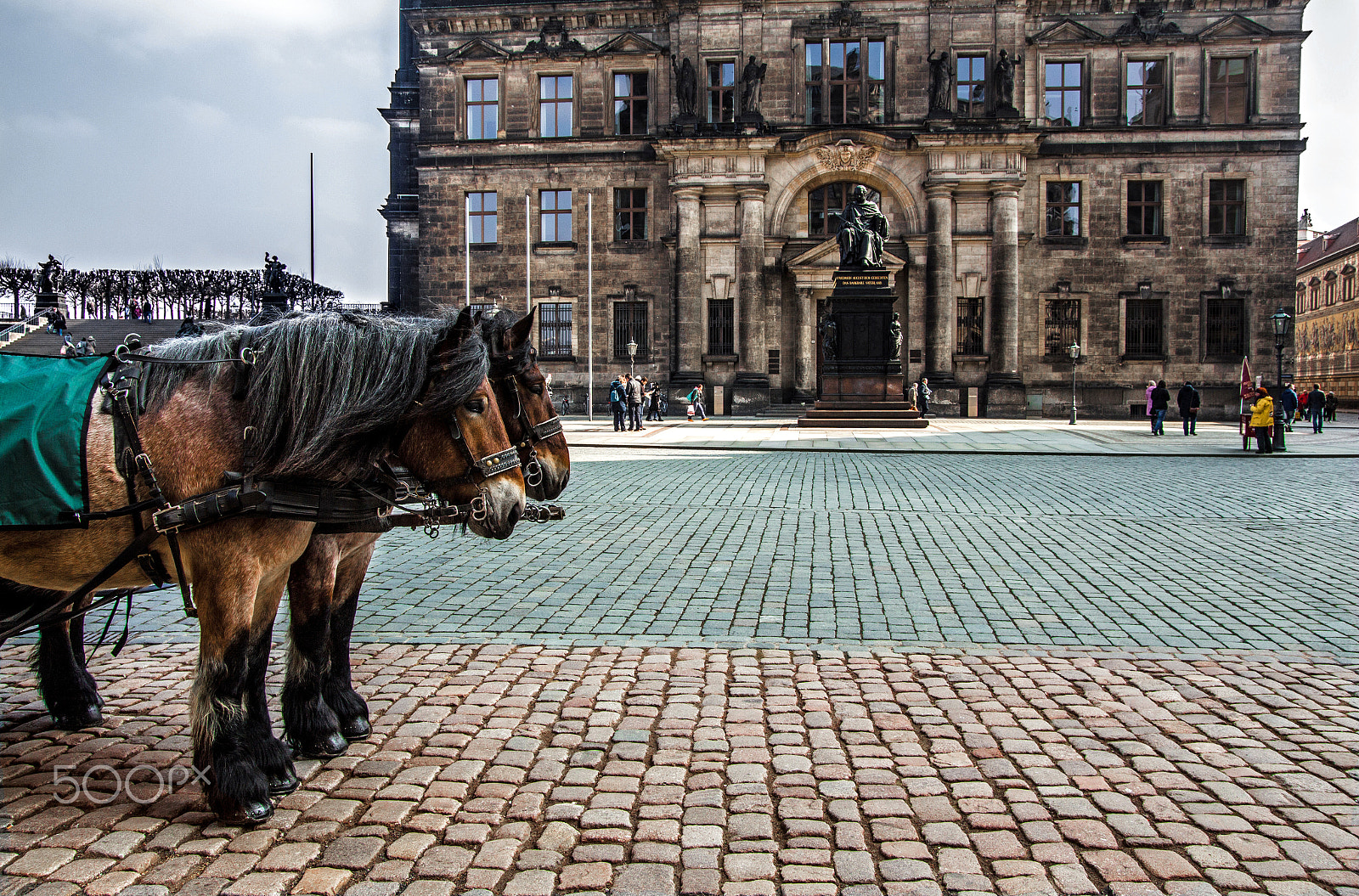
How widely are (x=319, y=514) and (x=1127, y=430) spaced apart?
31.2 meters

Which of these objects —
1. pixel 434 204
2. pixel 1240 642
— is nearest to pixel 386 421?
pixel 1240 642

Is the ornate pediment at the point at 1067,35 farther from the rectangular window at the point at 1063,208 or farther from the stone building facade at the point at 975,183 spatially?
the rectangular window at the point at 1063,208

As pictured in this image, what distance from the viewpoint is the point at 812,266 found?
131 ft

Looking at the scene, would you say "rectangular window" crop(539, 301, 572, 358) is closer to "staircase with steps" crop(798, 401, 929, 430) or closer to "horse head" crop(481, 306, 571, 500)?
"staircase with steps" crop(798, 401, 929, 430)

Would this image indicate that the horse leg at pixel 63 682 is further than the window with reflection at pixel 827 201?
No

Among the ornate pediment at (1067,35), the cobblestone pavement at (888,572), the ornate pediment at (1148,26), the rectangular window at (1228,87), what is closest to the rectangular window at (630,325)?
the ornate pediment at (1067,35)

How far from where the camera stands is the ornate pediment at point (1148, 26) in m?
40.3

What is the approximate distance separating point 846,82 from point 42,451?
4126 cm

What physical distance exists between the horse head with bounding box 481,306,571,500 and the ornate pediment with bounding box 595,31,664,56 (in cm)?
4098

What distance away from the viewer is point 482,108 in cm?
4309

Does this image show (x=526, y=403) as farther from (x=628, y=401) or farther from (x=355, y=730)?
(x=628, y=401)

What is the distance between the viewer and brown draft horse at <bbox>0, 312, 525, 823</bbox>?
343 cm

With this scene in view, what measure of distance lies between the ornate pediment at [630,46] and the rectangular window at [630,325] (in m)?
10.7

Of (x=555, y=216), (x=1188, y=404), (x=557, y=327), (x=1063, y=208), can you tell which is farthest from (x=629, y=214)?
(x=1188, y=404)
